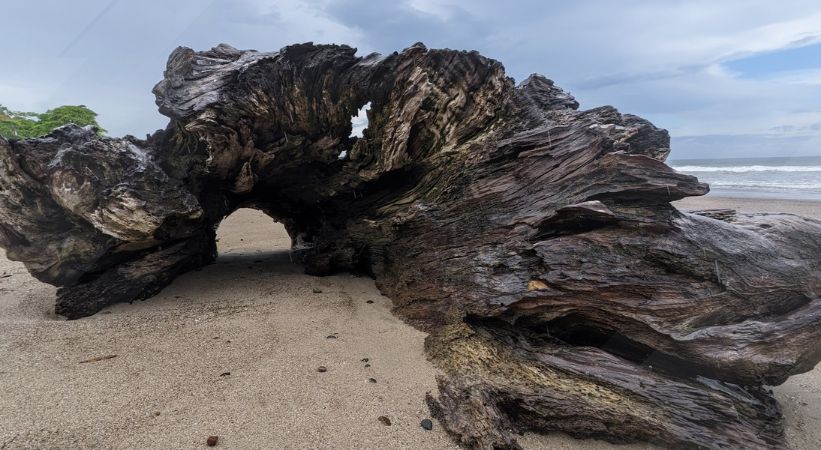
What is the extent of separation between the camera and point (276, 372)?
15.0 ft

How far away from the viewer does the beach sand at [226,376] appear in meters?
3.69

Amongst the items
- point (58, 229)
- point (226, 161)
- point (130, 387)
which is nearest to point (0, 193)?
point (58, 229)

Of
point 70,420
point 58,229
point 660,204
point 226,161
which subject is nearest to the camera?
point 70,420

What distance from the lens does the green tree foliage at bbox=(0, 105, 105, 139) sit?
2203 centimetres

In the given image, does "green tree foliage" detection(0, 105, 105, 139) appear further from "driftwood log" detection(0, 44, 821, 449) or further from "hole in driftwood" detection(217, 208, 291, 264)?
"driftwood log" detection(0, 44, 821, 449)

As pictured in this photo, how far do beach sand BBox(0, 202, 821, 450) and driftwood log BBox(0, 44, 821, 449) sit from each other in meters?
0.37

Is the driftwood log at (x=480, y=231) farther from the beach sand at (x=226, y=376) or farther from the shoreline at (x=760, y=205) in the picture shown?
the shoreline at (x=760, y=205)

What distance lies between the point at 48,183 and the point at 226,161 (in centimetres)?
191

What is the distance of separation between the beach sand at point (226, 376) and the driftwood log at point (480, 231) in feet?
1.20

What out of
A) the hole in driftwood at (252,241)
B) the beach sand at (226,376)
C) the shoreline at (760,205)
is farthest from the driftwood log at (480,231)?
the shoreline at (760,205)

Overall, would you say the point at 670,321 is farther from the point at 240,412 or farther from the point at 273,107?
the point at 273,107

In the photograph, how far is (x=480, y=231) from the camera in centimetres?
527

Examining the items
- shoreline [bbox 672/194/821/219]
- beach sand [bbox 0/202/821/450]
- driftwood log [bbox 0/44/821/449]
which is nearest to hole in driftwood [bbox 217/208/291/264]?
driftwood log [bbox 0/44/821/449]

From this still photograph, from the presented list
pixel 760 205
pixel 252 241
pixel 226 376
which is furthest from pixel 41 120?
pixel 760 205
